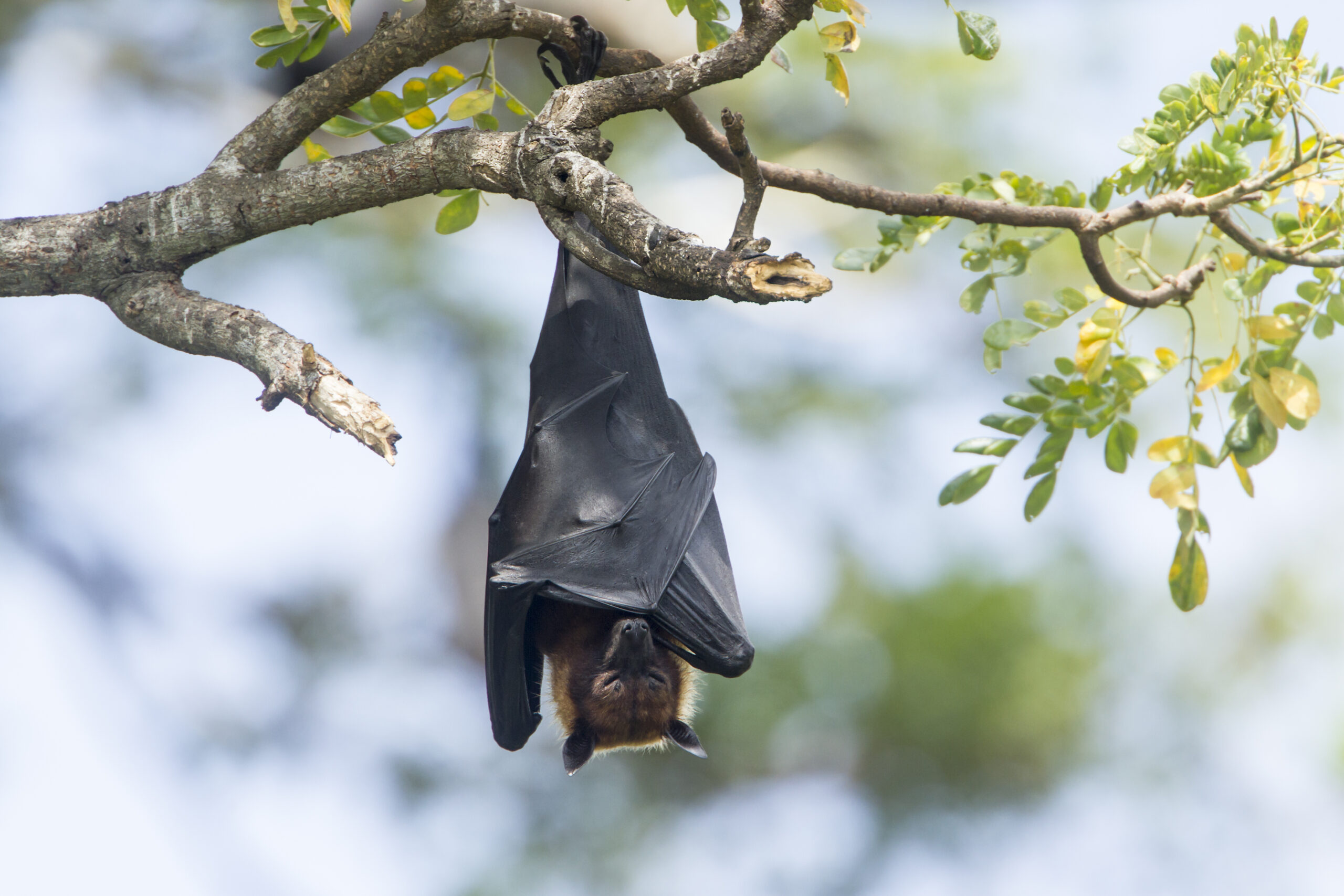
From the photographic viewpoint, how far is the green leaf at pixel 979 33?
249cm

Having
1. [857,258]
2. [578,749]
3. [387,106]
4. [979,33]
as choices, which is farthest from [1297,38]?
[578,749]

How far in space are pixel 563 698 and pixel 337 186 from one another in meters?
2.45

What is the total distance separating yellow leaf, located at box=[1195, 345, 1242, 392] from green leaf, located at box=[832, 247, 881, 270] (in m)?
1.11

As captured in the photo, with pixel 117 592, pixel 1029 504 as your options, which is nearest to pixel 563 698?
pixel 1029 504

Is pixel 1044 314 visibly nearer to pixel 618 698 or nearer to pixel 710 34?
pixel 710 34

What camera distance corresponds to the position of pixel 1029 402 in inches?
117

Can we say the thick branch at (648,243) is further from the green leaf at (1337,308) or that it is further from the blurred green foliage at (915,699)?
the blurred green foliage at (915,699)

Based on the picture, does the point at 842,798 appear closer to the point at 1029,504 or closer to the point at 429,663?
the point at 429,663

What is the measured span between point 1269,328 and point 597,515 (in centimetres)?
222

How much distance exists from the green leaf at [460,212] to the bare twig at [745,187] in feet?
3.95

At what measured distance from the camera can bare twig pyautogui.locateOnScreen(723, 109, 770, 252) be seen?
1.88 meters

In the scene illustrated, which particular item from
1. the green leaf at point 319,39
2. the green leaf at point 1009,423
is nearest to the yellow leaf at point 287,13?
the green leaf at point 319,39

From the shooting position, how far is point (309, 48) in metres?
2.94

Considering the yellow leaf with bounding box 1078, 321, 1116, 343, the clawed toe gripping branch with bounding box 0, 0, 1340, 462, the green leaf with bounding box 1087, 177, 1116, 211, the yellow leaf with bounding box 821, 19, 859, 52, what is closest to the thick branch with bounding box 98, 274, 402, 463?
the clawed toe gripping branch with bounding box 0, 0, 1340, 462
